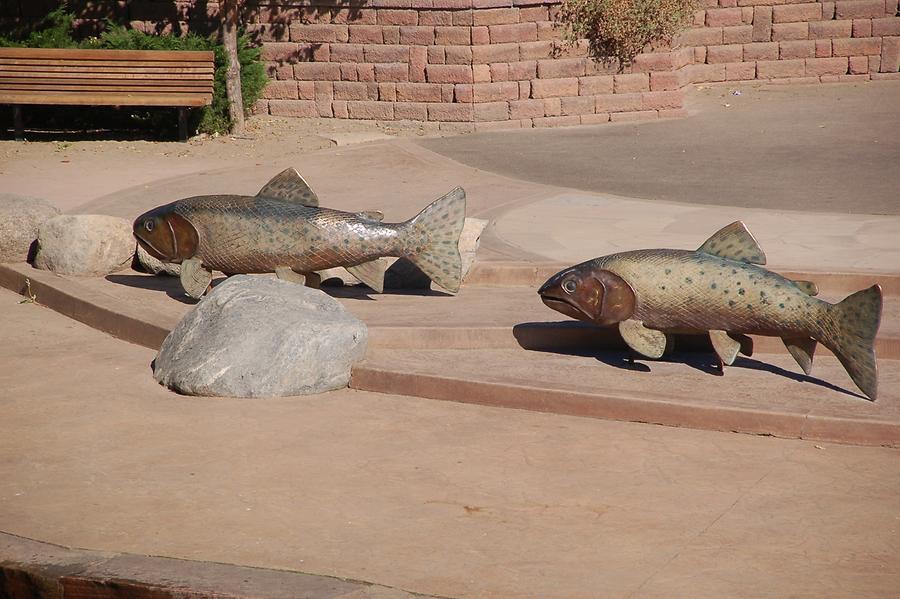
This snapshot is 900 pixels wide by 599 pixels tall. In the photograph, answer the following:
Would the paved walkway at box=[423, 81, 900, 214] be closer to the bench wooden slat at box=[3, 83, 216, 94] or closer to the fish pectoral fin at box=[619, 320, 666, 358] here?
the bench wooden slat at box=[3, 83, 216, 94]

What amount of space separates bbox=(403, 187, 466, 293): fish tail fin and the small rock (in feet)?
8.15

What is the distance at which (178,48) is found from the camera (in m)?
17.2

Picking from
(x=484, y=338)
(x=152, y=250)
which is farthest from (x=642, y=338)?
(x=152, y=250)

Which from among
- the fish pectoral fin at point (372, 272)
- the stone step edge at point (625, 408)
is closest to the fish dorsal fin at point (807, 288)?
the stone step edge at point (625, 408)

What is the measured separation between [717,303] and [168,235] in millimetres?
3839

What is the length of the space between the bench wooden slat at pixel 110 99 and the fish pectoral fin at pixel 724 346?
1047 centimetres

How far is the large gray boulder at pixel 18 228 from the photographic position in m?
10.2

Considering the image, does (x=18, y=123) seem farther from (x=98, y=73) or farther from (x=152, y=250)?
(x=152, y=250)

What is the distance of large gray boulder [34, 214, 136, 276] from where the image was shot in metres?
9.84

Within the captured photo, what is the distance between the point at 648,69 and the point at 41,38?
898cm

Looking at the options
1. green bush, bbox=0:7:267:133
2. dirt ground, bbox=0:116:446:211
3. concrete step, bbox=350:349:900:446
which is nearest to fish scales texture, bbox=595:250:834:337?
concrete step, bbox=350:349:900:446

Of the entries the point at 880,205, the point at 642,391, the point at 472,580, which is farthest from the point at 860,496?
the point at 880,205

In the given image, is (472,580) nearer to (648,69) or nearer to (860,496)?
(860,496)

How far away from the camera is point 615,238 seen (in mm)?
10766
